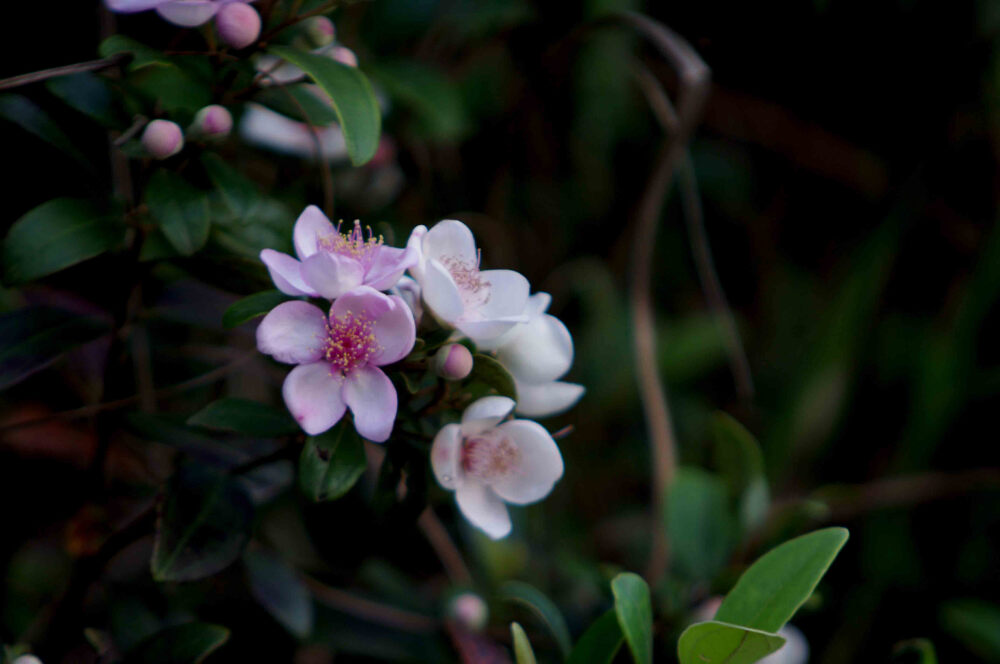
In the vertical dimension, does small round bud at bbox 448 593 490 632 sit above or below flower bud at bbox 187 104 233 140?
below

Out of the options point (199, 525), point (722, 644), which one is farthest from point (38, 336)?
point (722, 644)

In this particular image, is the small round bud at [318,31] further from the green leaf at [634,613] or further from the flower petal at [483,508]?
the green leaf at [634,613]

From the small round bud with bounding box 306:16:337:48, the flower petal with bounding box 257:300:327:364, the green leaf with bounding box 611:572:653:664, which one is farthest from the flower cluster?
the small round bud with bounding box 306:16:337:48

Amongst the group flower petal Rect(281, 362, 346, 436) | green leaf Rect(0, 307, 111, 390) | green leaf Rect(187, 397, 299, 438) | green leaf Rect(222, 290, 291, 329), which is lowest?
green leaf Rect(0, 307, 111, 390)

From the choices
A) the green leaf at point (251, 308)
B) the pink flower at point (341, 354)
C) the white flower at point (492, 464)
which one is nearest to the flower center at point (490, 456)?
the white flower at point (492, 464)

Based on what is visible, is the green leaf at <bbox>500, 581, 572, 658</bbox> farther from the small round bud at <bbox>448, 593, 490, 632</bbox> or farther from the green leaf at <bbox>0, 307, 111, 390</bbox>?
the green leaf at <bbox>0, 307, 111, 390</bbox>

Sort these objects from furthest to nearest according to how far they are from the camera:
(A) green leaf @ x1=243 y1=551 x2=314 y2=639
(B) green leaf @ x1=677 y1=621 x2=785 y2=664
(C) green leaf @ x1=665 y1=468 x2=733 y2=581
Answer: (C) green leaf @ x1=665 y1=468 x2=733 y2=581
(A) green leaf @ x1=243 y1=551 x2=314 y2=639
(B) green leaf @ x1=677 y1=621 x2=785 y2=664
